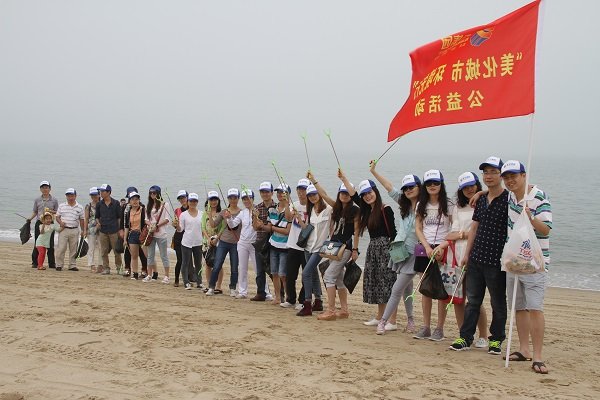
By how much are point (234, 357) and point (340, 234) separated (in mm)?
2599

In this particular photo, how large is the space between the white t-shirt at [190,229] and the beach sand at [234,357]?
1650mm

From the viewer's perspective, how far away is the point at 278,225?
31.5 feet

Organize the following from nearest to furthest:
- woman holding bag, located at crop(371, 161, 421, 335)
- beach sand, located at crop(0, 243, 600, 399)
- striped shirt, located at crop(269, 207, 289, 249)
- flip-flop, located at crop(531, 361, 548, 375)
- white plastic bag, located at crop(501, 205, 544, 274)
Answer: beach sand, located at crop(0, 243, 600, 399), white plastic bag, located at crop(501, 205, 544, 274), flip-flop, located at crop(531, 361, 548, 375), woman holding bag, located at crop(371, 161, 421, 335), striped shirt, located at crop(269, 207, 289, 249)

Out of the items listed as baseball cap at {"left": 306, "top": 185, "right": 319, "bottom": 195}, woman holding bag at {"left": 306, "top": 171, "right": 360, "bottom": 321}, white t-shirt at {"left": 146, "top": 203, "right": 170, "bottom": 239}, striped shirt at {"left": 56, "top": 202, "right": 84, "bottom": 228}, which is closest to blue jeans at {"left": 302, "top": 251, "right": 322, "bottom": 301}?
woman holding bag at {"left": 306, "top": 171, "right": 360, "bottom": 321}

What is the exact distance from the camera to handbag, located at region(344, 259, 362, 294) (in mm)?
8469

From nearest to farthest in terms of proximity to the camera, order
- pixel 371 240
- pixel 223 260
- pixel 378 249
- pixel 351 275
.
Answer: pixel 378 249 < pixel 371 240 < pixel 351 275 < pixel 223 260

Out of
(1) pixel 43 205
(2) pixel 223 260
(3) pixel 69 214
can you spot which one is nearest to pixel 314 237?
(2) pixel 223 260

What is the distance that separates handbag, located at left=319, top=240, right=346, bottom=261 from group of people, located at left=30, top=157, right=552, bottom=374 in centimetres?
2

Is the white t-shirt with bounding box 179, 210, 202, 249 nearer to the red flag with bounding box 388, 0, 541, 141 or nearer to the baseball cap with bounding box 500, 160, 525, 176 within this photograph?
the red flag with bounding box 388, 0, 541, 141

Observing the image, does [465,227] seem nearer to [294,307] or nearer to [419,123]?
[419,123]

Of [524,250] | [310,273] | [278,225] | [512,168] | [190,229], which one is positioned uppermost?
[512,168]

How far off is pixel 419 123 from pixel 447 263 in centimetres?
157

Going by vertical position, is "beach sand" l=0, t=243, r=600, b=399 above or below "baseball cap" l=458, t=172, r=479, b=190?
below

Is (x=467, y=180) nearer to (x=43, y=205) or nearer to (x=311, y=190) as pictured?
(x=311, y=190)
